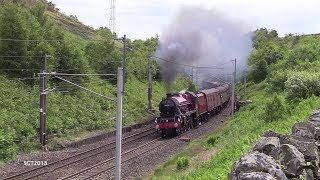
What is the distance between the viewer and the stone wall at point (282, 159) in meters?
6.58

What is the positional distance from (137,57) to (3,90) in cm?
3189

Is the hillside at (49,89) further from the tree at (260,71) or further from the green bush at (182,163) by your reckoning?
the tree at (260,71)

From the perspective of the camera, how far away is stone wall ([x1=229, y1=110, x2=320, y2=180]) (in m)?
6.58

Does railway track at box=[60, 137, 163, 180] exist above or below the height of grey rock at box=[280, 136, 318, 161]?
below

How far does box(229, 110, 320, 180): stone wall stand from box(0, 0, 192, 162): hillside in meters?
19.5

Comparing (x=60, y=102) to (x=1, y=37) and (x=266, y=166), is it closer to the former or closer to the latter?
(x=1, y=37)

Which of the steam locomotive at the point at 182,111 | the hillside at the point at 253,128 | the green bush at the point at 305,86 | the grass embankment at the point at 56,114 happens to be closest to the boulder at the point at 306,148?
the hillside at the point at 253,128

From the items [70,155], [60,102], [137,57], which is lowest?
[70,155]

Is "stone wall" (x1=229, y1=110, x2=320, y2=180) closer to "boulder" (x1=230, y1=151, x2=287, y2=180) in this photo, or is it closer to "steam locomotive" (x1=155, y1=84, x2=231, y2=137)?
"boulder" (x1=230, y1=151, x2=287, y2=180)

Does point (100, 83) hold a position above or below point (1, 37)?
below

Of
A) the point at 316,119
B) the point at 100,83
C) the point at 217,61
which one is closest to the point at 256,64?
the point at 217,61

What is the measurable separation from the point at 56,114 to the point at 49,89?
3.04m

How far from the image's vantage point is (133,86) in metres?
57.9

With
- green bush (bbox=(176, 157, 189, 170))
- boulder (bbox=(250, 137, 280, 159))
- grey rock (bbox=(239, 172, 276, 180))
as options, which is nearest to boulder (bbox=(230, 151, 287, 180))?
grey rock (bbox=(239, 172, 276, 180))
